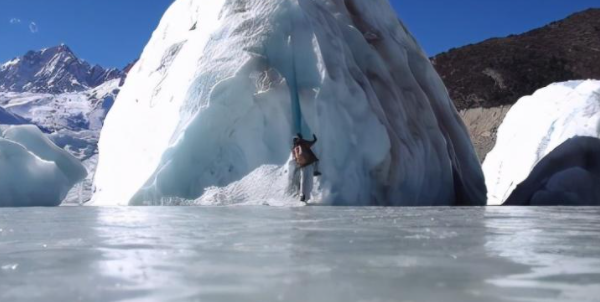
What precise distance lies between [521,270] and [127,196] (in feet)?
25.4

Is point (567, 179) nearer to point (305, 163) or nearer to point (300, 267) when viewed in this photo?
point (305, 163)

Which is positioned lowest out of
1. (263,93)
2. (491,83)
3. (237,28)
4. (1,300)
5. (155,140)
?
(1,300)

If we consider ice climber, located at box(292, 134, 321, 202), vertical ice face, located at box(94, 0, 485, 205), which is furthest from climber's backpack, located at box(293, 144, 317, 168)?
vertical ice face, located at box(94, 0, 485, 205)

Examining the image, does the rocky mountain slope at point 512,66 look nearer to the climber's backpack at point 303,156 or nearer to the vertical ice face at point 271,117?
the vertical ice face at point 271,117

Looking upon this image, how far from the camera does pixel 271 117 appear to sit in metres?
8.50

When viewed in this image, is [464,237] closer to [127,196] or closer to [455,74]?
[127,196]

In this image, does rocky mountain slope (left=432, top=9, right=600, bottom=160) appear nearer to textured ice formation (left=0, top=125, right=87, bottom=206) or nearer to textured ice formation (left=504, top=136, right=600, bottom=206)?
textured ice formation (left=504, top=136, right=600, bottom=206)

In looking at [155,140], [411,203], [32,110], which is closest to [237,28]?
[155,140]

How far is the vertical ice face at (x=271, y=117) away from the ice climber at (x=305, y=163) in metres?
0.23

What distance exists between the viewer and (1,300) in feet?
4.24

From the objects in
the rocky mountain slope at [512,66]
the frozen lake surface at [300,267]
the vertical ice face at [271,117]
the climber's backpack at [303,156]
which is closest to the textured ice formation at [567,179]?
the vertical ice face at [271,117]

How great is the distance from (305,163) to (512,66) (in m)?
38.5

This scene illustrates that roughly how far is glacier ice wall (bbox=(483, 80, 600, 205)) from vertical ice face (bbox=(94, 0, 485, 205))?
193 inches

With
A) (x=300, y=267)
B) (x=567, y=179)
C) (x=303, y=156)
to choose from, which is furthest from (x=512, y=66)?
(x=300, y=267)
